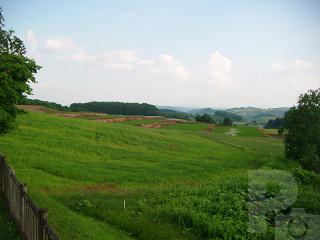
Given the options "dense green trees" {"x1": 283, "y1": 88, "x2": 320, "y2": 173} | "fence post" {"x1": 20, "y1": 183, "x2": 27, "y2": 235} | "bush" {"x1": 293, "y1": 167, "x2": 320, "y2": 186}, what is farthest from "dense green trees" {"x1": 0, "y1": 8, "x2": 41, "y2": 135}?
"dense green trees" {"x1": 283, "y1": 88, "x2": 320, "y2": 173}

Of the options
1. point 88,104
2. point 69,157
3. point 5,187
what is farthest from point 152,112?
point 5,187

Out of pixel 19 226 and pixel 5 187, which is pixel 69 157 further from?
pixel 19 226

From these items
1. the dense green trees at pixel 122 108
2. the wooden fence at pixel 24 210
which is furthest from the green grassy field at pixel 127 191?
the dense green trees at pixel 122 108

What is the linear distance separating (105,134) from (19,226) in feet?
95.0

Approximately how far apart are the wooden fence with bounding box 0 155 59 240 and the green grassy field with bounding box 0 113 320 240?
1.34 metres

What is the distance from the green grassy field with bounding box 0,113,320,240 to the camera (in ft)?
31.9

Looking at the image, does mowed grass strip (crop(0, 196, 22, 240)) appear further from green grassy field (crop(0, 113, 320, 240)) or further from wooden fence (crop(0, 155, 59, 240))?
green grassy field (crop(0, 113, 320, 240))

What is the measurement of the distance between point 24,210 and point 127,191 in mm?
8912

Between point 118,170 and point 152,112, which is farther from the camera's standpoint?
point 152,112

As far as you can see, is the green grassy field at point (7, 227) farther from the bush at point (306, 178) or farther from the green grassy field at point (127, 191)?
the bush at point (306, 178)

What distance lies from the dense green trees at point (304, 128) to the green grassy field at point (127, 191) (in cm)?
234

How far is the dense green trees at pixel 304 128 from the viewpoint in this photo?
102ft

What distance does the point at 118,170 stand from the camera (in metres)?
20.7

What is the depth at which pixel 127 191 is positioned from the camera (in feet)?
51.2
